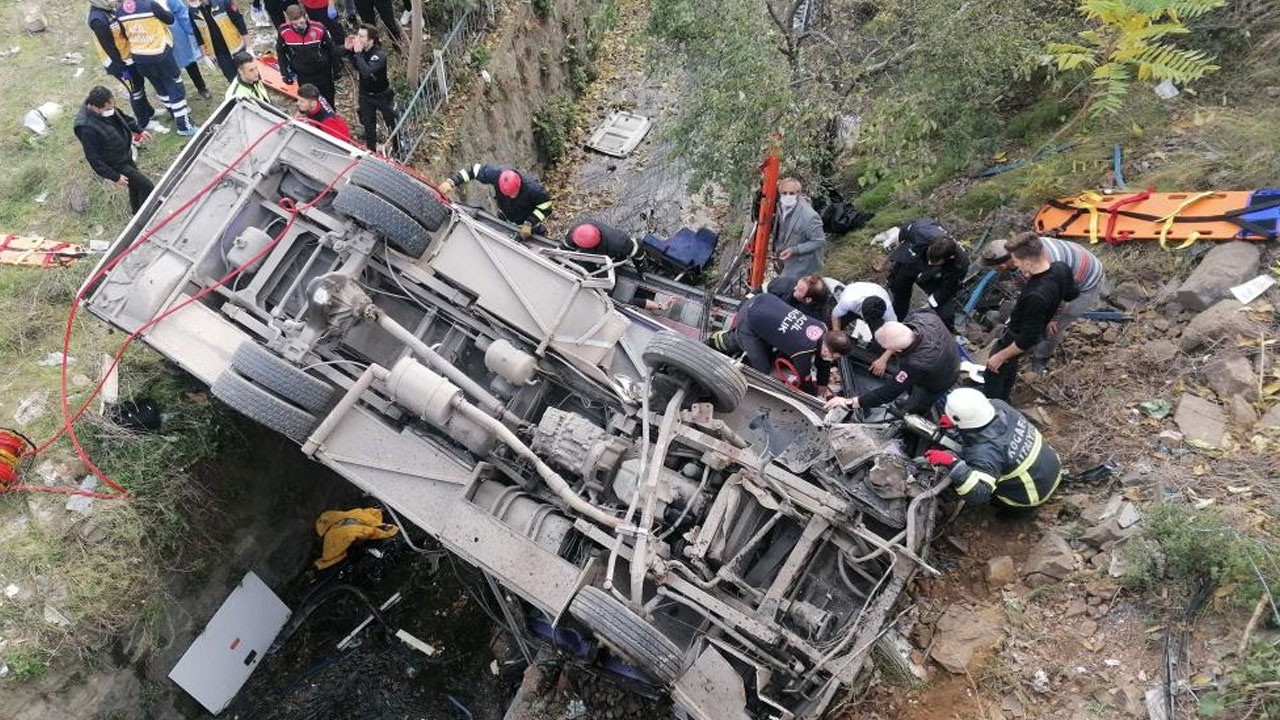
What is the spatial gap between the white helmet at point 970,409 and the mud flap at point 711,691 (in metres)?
1.83

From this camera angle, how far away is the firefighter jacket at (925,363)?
15.8 feet

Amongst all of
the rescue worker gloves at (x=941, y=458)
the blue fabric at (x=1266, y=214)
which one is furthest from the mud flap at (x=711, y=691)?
the blue fabric at (x=1266, y=214)

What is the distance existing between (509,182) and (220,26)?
417 centimetres

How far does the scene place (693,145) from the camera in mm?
6562

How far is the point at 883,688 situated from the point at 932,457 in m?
1.26

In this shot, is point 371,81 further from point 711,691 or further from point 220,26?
point 711,691

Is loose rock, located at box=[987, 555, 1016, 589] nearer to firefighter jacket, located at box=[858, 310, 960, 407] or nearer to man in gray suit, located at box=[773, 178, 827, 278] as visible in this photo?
firefighter jacket, located at box=[858, 310, 960, 407]

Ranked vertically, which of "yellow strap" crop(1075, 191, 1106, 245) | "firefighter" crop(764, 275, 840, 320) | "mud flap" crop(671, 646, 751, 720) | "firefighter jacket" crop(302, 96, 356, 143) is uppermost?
"firefighter jacket" crop(302, 96, 356, 143)

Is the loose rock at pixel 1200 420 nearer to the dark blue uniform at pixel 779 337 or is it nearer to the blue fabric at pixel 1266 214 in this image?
the blue fabric at pixel 1266 214

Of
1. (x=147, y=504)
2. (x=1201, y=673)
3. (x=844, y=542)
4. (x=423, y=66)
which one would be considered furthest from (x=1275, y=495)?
(x=423, y=66)

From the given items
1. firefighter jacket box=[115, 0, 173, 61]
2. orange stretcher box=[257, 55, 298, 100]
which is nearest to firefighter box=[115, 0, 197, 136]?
firefighter jacket box=[115, 0, 173, 61]

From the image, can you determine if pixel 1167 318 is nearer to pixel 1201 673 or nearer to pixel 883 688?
pixel 1201 673

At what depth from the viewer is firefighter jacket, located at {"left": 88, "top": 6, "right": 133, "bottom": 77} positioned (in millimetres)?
6988

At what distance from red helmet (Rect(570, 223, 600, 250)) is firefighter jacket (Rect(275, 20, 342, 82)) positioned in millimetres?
3009
